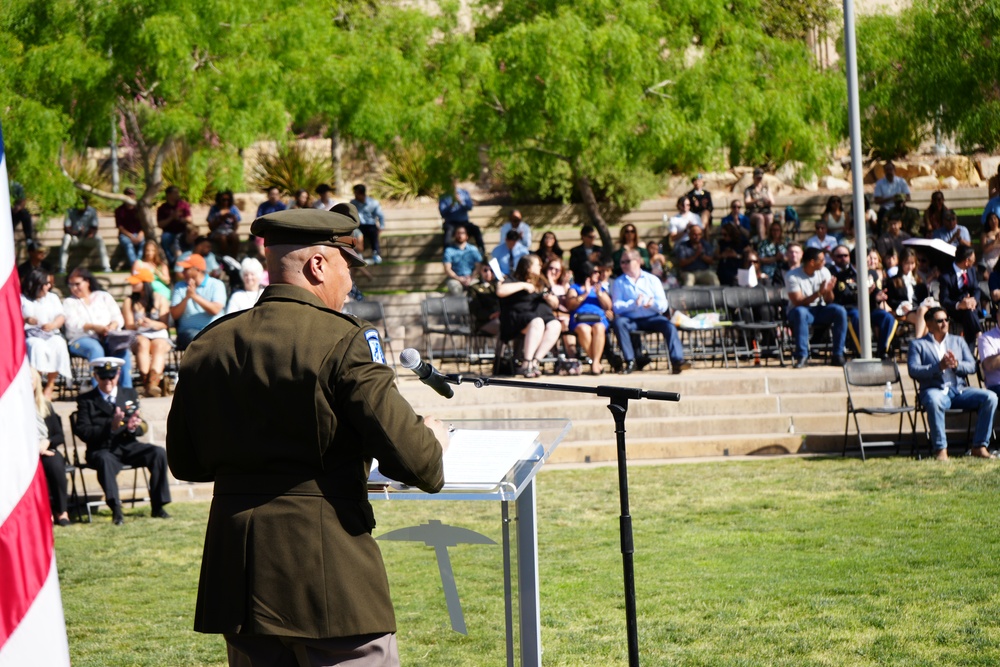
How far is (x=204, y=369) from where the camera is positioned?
3164 millimetres

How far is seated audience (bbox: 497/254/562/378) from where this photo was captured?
1446 centimetres

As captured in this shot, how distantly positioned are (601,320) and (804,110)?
6.87 meters

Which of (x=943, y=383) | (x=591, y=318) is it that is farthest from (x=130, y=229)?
(x=943, y=383)

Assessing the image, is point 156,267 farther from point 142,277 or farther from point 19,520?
point 19,520

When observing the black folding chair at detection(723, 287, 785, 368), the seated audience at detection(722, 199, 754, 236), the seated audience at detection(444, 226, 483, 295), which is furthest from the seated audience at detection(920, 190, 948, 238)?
the seated audience at detection(444, 226, 483, 295)

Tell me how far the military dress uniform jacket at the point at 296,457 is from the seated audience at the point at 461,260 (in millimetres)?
14993

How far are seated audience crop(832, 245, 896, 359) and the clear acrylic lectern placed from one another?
1169 cm

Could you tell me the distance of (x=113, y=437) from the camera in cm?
1102

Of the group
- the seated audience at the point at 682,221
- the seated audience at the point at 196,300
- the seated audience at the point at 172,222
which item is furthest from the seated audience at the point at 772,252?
the seated audience at the point at 172,222

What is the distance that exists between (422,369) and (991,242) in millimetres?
15056

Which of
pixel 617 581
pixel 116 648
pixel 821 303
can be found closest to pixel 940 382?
pixel 821 303

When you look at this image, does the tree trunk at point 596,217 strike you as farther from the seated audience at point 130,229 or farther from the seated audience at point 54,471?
the seated audience at point 54,471

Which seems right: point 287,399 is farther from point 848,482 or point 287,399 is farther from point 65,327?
point 65,327

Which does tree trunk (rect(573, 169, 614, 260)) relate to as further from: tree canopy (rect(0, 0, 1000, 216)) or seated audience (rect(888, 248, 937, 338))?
seated audience (rect(888, 248, 937, 338))
